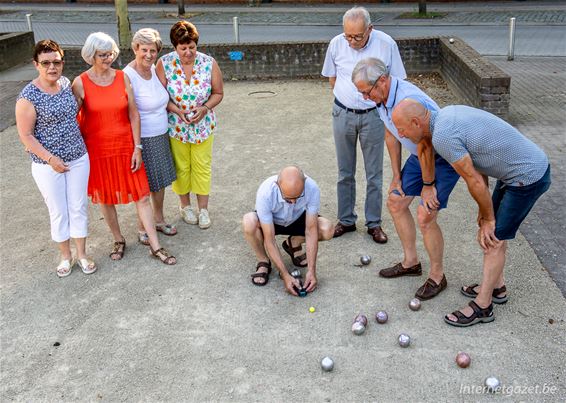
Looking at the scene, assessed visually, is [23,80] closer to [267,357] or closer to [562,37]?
[267,357]

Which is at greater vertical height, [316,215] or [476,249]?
[316,215]

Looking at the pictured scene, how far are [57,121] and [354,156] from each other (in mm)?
2517

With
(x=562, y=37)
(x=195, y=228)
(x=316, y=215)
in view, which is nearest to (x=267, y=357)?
(x=316, y=215)

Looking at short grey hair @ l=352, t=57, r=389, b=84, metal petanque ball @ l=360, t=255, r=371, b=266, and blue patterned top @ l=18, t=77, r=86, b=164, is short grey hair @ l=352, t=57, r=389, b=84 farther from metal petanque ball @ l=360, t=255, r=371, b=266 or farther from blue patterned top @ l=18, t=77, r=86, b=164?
blue patterned top @ l=18, t=77, r=86, b=164

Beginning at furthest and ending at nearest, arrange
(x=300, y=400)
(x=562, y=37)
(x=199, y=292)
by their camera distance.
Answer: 1. (x=562, y=37)
2. (x=199, y=292)
3. (x=300, y=400)

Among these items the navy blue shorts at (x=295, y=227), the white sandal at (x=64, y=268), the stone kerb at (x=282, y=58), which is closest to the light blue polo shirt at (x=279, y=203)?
the navy blue shorts at (x=295, y=227)

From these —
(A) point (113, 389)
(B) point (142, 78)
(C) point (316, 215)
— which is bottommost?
(A) point (113, 389)

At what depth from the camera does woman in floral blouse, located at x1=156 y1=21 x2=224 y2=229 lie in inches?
221

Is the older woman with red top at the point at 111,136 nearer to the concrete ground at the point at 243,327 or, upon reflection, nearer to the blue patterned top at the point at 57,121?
the blue patterned top at the point at 57,121

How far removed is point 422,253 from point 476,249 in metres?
0.46

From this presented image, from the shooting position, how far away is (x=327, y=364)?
406 centimetres

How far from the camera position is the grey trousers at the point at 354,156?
18.2 feet

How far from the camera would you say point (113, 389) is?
4020 mm

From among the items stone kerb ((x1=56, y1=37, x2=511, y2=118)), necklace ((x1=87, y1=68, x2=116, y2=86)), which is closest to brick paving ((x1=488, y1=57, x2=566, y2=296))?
stone kerb ((x1=56, y1=37, x2=511, y2=118))
